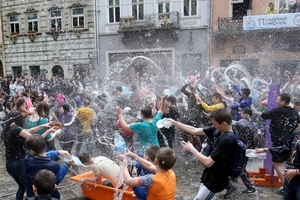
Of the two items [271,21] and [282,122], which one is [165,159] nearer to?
[282,122]

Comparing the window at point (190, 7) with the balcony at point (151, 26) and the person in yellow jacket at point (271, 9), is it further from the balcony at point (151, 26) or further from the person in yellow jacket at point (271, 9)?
the person in yellow jacket at point (271, 9)

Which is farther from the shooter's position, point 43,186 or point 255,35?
point 255,35

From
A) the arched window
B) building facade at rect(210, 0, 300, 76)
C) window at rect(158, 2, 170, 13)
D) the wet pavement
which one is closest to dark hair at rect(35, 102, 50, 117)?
the wet pavement

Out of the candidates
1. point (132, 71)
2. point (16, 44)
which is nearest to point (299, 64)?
point (132, 71)

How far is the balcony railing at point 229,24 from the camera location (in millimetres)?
17906

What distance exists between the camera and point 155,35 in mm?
19609

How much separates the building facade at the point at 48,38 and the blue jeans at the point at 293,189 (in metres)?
18.4

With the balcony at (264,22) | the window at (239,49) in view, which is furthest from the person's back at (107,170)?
the window at (239,49)

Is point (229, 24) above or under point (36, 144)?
above

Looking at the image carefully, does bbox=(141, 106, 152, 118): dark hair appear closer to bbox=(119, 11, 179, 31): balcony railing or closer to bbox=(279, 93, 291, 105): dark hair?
bbox=(279, 93, 291, 105): dark hair

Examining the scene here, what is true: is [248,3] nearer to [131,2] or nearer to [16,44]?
[131,2]

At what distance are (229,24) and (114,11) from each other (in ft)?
25.8

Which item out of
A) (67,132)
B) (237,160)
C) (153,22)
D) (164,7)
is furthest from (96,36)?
(237,160)

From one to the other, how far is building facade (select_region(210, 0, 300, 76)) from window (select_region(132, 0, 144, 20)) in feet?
15.6
